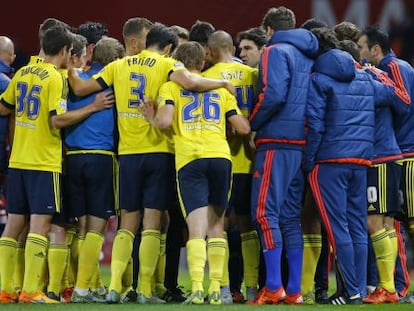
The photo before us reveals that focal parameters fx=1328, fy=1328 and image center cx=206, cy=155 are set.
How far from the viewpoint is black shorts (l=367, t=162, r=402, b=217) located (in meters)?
11.2

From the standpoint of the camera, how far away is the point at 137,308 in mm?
9977

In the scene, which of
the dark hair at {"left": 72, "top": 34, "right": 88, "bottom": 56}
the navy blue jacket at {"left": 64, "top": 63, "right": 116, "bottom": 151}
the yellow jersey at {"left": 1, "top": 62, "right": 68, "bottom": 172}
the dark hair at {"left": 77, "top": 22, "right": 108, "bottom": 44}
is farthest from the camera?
the dark hair at {"left": 77, "top": 22, "right": 108, "bottom": 44}

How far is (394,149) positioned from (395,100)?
42 cm

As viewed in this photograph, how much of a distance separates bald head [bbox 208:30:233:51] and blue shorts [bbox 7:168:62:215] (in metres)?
1.67

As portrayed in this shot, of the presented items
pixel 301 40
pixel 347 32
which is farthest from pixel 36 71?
pixel 347 32

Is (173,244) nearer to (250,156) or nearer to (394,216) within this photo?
(250,156)

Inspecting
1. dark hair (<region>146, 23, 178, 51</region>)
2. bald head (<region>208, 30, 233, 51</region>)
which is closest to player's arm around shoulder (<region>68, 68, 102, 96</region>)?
dark hair (<region>146, 23, 178, 51</region>)

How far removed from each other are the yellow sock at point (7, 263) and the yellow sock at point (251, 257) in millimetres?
1913

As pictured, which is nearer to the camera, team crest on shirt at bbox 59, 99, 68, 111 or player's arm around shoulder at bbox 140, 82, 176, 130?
player's arm around shoulder at bbox 140, 82, 176, 130

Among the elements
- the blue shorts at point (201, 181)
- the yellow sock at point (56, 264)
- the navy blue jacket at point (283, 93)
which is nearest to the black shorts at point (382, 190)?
the navy blue jacket at point (283, 93)

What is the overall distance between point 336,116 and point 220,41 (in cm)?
116

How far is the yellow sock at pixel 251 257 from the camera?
10992 mm

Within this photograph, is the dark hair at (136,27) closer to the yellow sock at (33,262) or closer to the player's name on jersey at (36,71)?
the player's name on jersey at (36,71)

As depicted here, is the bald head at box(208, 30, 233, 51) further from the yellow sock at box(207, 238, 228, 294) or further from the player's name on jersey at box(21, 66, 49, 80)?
the yellow sock at box(207, 238, 228, 294)
